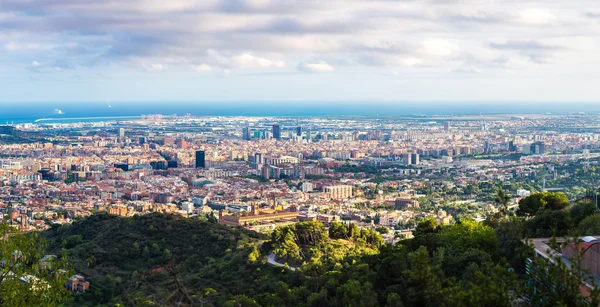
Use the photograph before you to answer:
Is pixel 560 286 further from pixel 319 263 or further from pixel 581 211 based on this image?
pixel 319 263

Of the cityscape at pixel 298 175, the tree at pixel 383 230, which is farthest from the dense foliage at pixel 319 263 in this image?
the tree at pixel 383 230

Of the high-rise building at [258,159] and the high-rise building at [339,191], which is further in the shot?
the high-rise building at [258,159]

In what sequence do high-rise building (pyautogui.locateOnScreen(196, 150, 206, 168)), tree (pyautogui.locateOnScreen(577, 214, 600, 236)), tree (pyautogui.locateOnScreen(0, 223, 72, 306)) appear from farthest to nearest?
high-rise building (pyautogui.locateOnScreen(196, 150, 206, 168))
tree (pyautogui.locateOnScreen(577, 214, 600, 236))
tree (pyautogui.locateOnScreen(0, 223, 72, 306))

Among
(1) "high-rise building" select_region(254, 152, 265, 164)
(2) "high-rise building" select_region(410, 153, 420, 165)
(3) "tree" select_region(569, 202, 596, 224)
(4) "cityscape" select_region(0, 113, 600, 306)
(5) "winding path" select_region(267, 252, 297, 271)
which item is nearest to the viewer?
(3) "tree" select_region(569, 202, 596, 224)

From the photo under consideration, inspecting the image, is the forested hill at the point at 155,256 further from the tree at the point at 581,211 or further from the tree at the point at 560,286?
the tree at the point at 560,286

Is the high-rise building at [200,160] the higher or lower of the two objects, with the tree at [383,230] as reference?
lower

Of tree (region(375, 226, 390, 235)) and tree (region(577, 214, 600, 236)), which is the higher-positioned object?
tree (region(577, 214, 600, 236))

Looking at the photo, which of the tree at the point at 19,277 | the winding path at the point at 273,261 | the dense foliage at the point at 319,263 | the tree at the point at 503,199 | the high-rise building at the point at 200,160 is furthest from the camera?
the high-rise building at the point at 200,160

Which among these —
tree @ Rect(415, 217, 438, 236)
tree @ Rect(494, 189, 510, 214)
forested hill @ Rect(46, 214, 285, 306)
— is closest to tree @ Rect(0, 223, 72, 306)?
forested hill @ Rect(46, 214, 285, 306)

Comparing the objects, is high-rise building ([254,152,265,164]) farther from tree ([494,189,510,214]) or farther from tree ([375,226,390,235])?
tree ([494,189,510,214])

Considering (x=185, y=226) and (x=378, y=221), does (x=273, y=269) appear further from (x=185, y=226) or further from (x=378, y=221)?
(x=378, y=221)

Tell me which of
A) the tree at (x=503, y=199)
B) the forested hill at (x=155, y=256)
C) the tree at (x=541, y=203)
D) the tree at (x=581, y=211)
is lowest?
the forested hill at (x=155, y=256)
